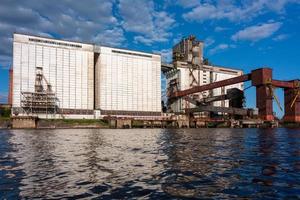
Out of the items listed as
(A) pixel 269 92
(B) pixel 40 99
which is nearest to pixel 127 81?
(B) pixel 40 99

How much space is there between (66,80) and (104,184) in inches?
4816

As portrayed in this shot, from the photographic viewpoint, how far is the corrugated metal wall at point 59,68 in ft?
399

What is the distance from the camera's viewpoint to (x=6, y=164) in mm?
19766

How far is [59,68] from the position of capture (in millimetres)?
129375

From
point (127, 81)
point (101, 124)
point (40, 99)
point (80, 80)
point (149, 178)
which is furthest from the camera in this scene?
point (127, 81)

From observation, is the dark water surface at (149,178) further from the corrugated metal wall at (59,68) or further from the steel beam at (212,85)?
the corrugated metal wall at (59,68)

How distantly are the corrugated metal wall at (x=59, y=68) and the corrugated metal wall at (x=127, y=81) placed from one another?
5356 mm

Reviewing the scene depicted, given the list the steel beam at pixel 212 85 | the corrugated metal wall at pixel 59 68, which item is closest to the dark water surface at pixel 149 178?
the steel beam at pixel 212 85

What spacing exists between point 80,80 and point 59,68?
10286 mm

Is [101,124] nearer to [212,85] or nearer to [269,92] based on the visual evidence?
[212,85]

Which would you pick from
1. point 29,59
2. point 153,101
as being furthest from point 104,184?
point 153,101

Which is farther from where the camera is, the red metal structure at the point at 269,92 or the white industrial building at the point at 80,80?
the white industrial building at the point at 80,80

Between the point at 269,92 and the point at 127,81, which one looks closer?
the point at 269,92

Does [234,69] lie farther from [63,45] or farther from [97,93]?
[63,45]
